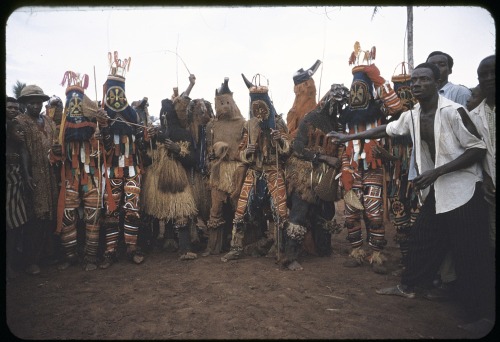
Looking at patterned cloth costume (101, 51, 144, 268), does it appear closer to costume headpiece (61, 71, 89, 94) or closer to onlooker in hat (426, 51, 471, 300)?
costume headpiece (61, 71, 89, 94)

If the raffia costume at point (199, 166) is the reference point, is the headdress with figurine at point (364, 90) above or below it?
above

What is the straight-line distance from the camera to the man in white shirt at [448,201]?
10.2 feet

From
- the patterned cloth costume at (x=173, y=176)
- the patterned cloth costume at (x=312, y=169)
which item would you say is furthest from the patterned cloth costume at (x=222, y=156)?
the patterned cloth costume at (x=312, y=169)

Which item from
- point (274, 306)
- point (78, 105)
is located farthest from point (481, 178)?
point (78, 105)

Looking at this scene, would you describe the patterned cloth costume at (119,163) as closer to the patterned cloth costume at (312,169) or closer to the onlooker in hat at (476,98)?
the patterned cloth costume at (312,169)

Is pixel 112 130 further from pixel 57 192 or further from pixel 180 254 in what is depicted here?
pixel 180 254

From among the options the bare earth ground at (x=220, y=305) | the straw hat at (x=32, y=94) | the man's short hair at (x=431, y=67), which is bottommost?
the bare earth ground at (x=220, y=305)

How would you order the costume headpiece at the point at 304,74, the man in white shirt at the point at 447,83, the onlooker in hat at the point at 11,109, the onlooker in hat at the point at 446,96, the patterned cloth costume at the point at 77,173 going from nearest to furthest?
1. the onlooker in hat at the point at 446,96
2. the man in white shirt at the point at 447,83
3. the onlooker in hat at the point at 11,109
4. the patterned cloth costume at the point at 77,173
5. the costume headpiece at the point at 304,74

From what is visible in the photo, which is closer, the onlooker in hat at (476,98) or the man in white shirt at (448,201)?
the man in white shirt at (448,201)

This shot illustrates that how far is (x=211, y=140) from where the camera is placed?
18.5 feet

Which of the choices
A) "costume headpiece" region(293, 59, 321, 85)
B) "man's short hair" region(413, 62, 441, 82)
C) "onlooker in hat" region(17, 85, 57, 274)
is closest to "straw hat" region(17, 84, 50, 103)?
"onlooker in hat" region(17, 85, 57, 274)

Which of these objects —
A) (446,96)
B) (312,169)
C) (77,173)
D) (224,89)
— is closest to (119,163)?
(77,173)

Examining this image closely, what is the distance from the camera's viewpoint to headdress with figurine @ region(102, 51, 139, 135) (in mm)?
4973

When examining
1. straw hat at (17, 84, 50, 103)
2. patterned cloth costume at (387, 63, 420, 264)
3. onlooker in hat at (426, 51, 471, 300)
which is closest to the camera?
onlooker in hat at (426, 51, 471, 300)
